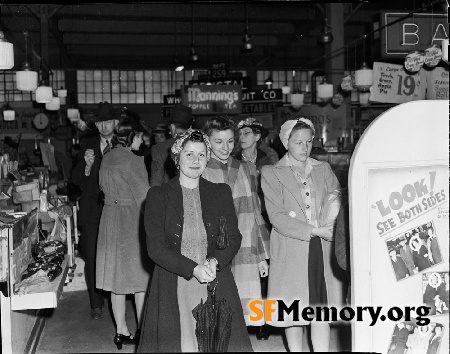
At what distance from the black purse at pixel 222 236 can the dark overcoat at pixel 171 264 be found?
2cm

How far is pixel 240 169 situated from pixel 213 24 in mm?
18651

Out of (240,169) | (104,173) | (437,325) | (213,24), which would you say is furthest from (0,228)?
(213,24)

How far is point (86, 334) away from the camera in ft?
17.4

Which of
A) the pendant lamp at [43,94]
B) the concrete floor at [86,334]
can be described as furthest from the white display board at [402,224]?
the pendant lamp at [43,94]

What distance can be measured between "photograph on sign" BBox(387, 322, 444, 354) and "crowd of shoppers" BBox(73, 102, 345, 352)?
78cm

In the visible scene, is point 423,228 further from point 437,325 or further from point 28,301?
point 28,301

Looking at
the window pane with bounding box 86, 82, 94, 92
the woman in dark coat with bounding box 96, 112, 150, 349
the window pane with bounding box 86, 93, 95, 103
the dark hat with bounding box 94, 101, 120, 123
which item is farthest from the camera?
the window pane with bounding box 86, 93, 95, 103

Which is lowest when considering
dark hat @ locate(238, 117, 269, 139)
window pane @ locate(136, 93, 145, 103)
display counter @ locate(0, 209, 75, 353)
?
display counter @ locate(0, 209, 75, 353)

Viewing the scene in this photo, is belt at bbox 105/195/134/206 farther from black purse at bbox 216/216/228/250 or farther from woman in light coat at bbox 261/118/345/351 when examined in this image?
black purse at bbox 216/216/228/250

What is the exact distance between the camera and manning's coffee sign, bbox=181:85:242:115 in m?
11.5

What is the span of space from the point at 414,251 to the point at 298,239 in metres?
1.01

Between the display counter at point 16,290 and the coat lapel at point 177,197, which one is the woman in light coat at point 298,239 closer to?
the coat lapel at point 177,197

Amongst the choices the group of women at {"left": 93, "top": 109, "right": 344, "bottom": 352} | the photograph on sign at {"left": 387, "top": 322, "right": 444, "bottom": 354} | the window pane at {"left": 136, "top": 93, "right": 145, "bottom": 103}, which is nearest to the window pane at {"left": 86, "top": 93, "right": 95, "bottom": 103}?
the window pane at {"left": 136, "top": 93, "right": 145, "bottom": 103}

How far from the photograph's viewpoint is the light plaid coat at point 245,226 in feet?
13.5
